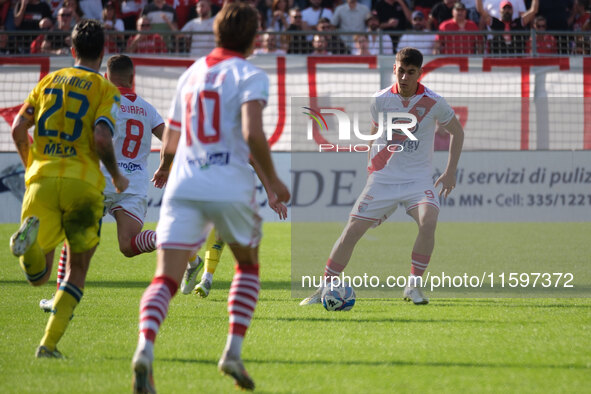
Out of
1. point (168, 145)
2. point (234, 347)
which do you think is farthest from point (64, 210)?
point (234, 347)

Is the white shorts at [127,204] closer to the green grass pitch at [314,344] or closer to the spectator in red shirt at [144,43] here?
the green grass pitch at [314,344]

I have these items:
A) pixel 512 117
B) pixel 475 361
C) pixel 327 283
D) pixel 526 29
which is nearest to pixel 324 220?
pixel 512 117

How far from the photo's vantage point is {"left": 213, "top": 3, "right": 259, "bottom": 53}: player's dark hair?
471 cm

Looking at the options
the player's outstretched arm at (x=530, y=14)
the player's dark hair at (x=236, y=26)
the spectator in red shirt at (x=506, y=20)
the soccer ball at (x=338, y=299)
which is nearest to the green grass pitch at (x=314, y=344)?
the soccer ball at (x=338, y=299)

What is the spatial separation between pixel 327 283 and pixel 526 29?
12.3m

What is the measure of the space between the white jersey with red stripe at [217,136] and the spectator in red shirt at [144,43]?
13.1 metres

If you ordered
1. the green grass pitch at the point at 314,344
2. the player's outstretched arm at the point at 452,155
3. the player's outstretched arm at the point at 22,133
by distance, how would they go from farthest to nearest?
the player's outstretched arm at the point at 452,155 < the player's outstretched arm at the point at 22,133 < the green grass pitch at the point at 314,344

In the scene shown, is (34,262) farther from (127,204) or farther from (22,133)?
(127,204)

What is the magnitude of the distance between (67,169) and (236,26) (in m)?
1.43

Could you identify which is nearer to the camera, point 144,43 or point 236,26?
point 236,26

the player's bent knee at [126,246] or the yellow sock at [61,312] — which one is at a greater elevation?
the yellow sock at [61,312]

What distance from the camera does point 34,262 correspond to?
5.39 meters

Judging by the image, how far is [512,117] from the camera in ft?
57.6

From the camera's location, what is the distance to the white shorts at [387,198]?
8.12 metres
